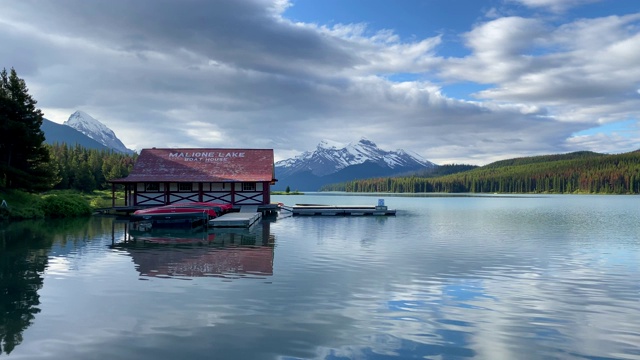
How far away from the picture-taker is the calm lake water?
9273 millimetres

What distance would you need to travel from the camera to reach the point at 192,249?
23328 millimetres

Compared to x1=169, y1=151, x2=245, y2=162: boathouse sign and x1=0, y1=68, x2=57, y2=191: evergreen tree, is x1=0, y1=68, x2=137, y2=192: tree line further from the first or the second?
x1=169, y1=151, x2=245, y2=162: boathouse sign

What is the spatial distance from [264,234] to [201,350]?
21.9 m

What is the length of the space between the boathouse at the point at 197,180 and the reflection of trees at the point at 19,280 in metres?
20.0

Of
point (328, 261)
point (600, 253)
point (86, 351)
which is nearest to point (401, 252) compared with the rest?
point (328, 261)

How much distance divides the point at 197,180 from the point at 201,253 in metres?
28.3

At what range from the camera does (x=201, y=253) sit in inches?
863

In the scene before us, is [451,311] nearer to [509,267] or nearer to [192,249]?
[509,267]

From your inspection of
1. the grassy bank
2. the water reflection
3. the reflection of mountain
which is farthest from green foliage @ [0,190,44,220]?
the reflection of mountain

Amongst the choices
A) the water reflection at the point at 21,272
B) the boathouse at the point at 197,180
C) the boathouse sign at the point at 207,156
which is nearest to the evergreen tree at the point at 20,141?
the boathouse at the point at 197,180

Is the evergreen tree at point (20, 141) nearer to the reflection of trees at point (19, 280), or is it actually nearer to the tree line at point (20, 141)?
the tree line at point (20, 141)

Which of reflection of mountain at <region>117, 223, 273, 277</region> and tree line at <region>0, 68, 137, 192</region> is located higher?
tree line at <region>0, 68, 137, 192</region>

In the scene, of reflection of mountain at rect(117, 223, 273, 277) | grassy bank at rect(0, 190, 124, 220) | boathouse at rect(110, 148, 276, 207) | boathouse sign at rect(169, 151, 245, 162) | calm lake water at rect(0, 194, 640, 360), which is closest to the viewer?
calm lake water at rect(0, 194, 640, 360)

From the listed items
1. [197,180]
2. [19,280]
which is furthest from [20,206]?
[19,280]
